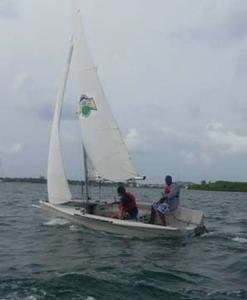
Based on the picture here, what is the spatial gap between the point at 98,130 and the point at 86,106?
109 centimetres

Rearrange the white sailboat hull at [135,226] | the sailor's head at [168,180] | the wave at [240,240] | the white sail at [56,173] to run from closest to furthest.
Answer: the white sailboat hull at [135,226]
the wave at [240,240]
the sailor's head at [168,180]
the white sail at [56,173]

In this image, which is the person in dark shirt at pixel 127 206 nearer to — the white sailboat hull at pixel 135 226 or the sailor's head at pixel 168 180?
the white sailboat hull at pixel 135 226

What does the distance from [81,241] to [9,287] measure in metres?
7.62

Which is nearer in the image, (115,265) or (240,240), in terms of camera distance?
(115,265)

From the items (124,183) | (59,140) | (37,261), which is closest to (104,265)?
(37,261)

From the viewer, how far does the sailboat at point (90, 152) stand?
2302 centimetres

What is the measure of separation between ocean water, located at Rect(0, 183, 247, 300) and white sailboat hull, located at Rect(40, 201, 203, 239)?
31 cm

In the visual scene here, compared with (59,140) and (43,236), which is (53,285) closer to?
(43,236)

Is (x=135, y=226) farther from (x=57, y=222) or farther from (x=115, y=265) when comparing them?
(x=115, y=265)

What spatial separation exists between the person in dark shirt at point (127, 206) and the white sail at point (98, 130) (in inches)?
91.5

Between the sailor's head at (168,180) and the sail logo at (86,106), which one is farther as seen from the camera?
the sail logo at (86,106)

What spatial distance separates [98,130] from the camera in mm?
23453

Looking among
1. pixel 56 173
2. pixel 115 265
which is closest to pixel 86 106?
pixel 56 173

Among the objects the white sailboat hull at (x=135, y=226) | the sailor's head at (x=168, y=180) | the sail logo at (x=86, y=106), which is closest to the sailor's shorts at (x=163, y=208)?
the white sailboat hull at (x=135, y=226)
